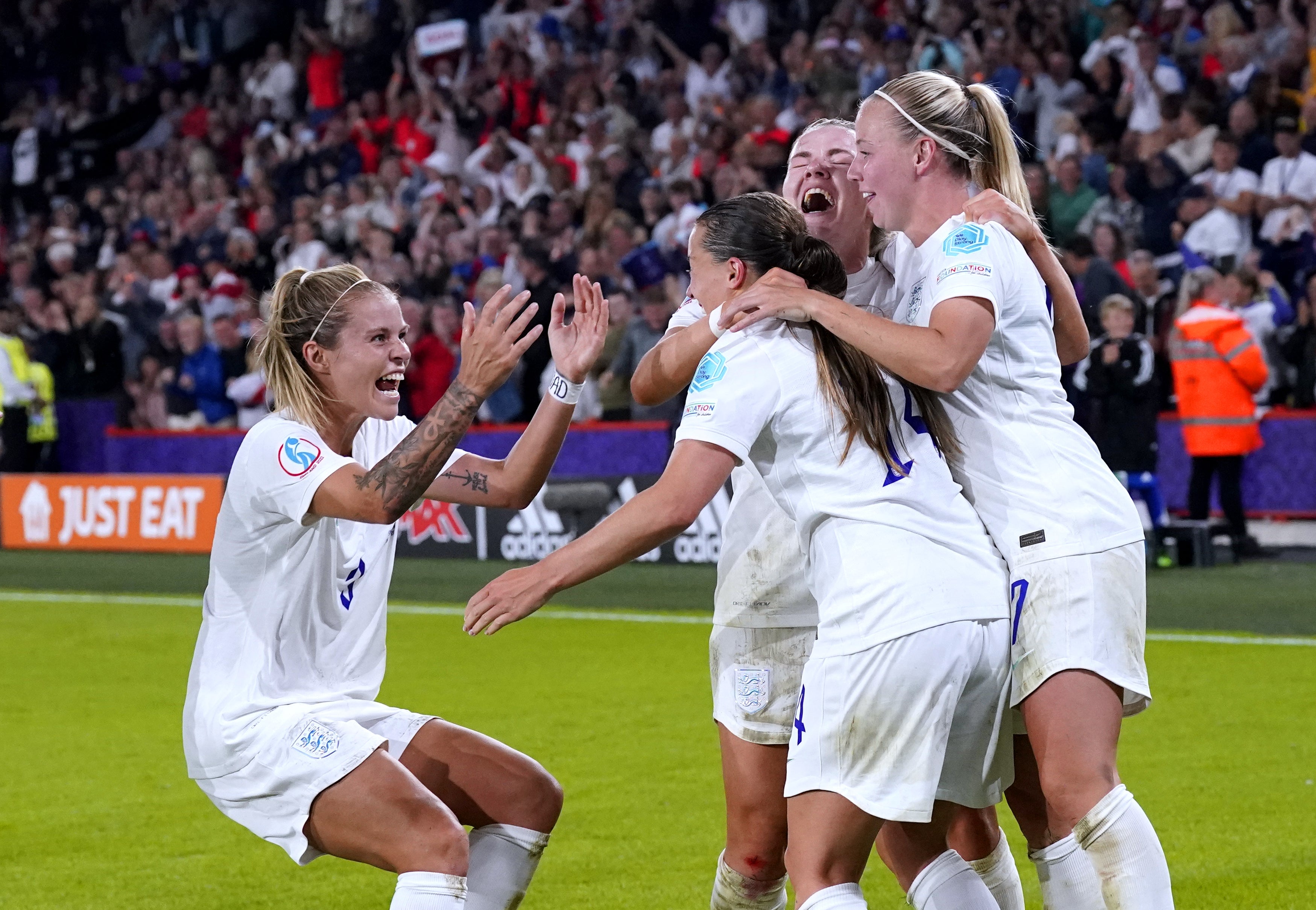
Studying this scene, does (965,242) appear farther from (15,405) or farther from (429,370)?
(15,405)

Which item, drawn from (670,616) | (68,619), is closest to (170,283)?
(68,619)

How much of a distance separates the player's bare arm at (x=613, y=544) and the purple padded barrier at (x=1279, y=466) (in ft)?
35.5

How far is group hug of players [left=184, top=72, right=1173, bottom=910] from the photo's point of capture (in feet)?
11.0

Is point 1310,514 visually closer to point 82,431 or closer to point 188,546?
point 188,546

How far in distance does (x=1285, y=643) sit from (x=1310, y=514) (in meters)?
4.00

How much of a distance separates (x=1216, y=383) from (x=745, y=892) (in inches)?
382

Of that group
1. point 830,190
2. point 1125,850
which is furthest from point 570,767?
point 1125,850

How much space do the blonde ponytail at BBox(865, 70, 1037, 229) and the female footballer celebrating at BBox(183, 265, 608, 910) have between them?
0.90m

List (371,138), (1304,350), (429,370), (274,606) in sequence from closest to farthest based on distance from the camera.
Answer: (274,606) → (1304,350) → (429,370) → (371,138)

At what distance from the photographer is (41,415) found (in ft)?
62.8

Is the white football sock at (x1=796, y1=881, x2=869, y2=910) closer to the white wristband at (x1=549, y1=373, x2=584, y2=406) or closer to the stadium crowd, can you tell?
the white wristband at (x1=549, y1=373, x2=584, y2=406)

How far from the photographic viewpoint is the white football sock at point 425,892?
3.63m

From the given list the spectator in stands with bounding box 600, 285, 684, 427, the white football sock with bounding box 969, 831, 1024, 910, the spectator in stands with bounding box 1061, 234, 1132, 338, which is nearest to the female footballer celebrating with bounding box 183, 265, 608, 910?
the white football sock with bounding box 969, 831, 1024, 910

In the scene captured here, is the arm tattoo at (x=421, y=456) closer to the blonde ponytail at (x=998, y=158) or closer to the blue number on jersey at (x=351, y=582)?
the blue number on jersey at (x=351, y=582)
